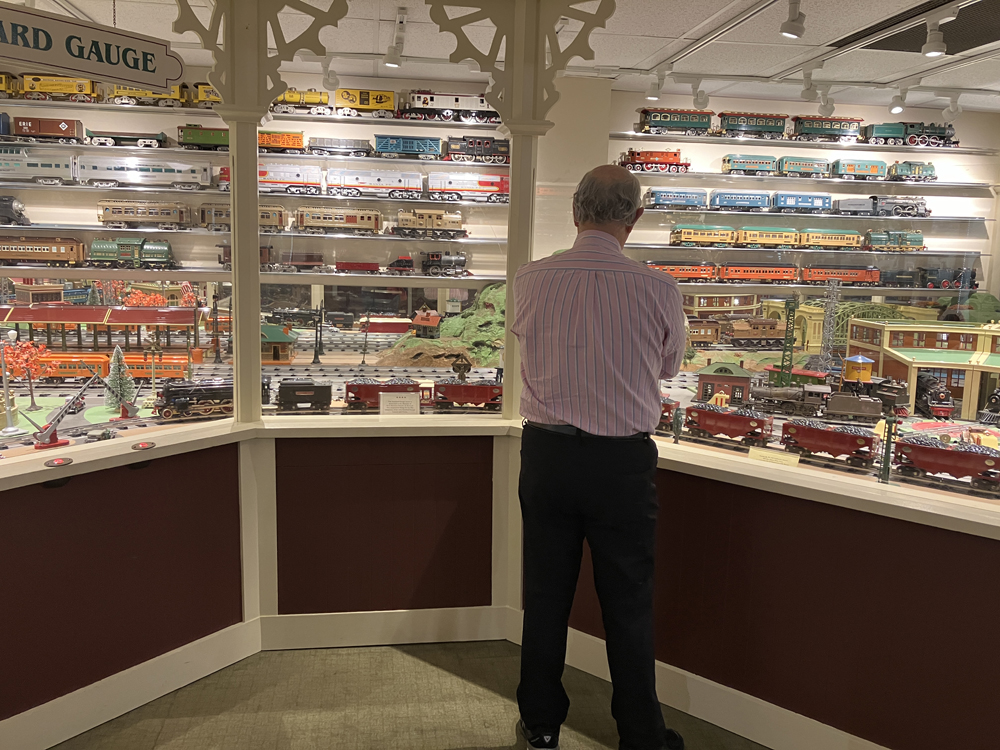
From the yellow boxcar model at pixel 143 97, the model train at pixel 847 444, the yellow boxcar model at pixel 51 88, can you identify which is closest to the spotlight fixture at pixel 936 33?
the model train at pixel 847 444

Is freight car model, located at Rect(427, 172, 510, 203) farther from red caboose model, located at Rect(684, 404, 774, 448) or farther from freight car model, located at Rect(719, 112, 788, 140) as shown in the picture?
red caboose model, located at Rect(684, 404, 774, 448)

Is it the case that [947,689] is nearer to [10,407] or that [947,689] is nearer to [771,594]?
[771,594]

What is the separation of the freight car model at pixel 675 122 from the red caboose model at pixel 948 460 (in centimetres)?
418

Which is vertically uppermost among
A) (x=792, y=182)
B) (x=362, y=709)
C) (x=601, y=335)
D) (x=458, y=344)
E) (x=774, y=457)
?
(x=792, y=182)

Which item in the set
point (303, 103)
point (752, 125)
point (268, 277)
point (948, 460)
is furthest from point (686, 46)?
point (948, 460)

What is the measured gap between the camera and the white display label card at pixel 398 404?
2.90 m

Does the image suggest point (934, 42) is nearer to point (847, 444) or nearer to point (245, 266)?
point (847, 444)

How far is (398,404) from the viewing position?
2910 mm

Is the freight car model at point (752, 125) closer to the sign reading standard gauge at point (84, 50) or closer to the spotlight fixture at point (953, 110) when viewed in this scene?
the spotlight fixture at point (953, 110)

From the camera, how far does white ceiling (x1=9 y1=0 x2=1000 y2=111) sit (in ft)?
13.2

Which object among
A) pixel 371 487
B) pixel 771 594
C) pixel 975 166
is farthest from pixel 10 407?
pixel 975 166

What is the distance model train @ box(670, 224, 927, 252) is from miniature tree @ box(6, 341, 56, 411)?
4.30 m

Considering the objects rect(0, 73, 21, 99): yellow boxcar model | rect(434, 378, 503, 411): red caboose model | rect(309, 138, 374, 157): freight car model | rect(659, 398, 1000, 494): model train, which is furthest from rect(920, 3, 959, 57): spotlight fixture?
rect(0, 73, 21, 99): yellow boxcar model

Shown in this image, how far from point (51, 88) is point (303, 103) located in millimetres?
1568
